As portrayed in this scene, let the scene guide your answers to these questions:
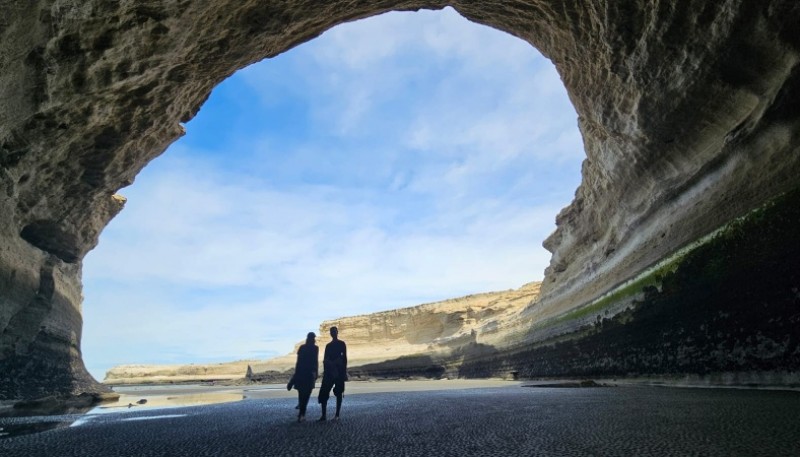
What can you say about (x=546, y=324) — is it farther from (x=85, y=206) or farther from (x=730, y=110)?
(x=85, y=206)

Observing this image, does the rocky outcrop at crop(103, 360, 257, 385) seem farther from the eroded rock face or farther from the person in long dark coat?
the person in long dark coat

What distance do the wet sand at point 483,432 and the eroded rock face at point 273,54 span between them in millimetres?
4952

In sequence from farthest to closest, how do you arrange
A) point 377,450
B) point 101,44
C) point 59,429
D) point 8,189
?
point 8,189 → point 101,44 → point 59,429 → point 377,450

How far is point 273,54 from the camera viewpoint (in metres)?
12.5

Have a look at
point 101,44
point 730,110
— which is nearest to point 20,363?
point 101,44

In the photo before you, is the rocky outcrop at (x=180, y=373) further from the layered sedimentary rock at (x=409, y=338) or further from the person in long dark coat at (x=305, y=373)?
the person in long dark coat at (x=305, y=373)

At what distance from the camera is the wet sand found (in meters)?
3.92

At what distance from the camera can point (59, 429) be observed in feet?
20.9

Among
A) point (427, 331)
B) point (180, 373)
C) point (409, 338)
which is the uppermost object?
point (427, 331)

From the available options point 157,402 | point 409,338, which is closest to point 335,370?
point 157,402

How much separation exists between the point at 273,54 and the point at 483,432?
11298 millimetres

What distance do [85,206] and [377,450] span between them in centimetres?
1377

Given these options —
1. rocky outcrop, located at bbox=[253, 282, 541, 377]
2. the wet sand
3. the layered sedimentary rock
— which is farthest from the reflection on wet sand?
the layered sedimentary rock

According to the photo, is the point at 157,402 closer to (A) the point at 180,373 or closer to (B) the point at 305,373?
(B) the point at 305,373
